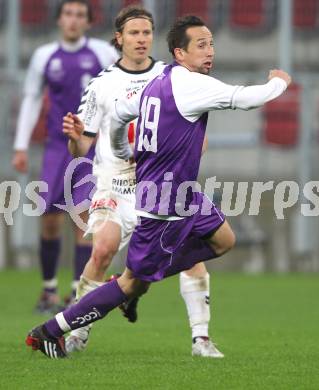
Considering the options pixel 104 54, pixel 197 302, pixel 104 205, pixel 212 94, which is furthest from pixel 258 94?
pixel 104 54

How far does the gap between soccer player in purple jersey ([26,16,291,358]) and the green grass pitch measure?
0.34 meters

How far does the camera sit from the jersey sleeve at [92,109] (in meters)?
8.81

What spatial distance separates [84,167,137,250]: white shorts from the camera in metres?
8.69

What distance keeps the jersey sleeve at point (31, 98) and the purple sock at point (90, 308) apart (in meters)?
4.15

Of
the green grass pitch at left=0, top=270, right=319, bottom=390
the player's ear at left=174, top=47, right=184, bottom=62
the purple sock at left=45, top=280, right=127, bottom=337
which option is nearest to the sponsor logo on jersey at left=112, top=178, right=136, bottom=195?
the green grass pitch at left=0, top=270, right=319, bottom=390

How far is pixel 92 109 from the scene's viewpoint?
8883 millimetres

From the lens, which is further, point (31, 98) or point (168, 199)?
point (31, 98)

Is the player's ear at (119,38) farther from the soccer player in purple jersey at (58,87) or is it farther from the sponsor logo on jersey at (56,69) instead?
the sponsor logo on jersey at (56,69)

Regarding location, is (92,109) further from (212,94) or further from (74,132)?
(212,94)

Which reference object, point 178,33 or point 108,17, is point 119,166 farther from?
point 108,17

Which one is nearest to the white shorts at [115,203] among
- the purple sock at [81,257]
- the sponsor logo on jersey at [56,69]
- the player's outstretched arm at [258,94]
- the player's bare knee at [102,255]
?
the player's bare knee at [102,255]

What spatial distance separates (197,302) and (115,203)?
3.44 feet

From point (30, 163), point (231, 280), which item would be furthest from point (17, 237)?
point (231, 280)

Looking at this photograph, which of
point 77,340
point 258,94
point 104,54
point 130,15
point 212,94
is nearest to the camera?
point 258,94
